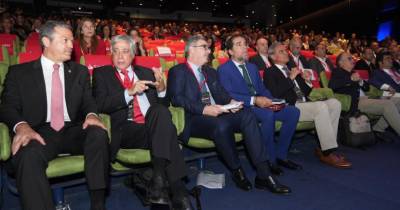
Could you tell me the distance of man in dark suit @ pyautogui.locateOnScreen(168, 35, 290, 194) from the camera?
8.00 feet

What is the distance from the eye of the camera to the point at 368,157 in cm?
340

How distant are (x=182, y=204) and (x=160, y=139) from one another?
420mm

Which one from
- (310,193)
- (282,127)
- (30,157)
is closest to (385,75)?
(282,127)

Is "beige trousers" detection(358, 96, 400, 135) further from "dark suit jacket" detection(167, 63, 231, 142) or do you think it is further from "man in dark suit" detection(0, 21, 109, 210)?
"man in dark suit" detection(0, 21, 109, 210)

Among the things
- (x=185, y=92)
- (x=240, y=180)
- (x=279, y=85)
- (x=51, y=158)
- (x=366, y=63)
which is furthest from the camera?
(x=366, y=63)

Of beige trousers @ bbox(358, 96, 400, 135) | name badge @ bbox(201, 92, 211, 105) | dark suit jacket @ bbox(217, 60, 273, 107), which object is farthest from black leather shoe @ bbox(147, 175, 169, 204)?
beige trousers @ bbox(358, 96, 400, 135)

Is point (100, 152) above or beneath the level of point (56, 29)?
beneath

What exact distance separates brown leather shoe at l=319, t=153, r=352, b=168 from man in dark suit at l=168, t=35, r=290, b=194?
878 millimetres

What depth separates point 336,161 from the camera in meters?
3.05

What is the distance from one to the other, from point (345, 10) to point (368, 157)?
13519mm

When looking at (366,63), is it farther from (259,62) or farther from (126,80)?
(126,80)

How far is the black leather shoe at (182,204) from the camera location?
1995 mm

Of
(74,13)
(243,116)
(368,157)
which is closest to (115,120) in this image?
(243,116)

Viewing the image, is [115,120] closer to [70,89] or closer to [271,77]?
[70,89]
